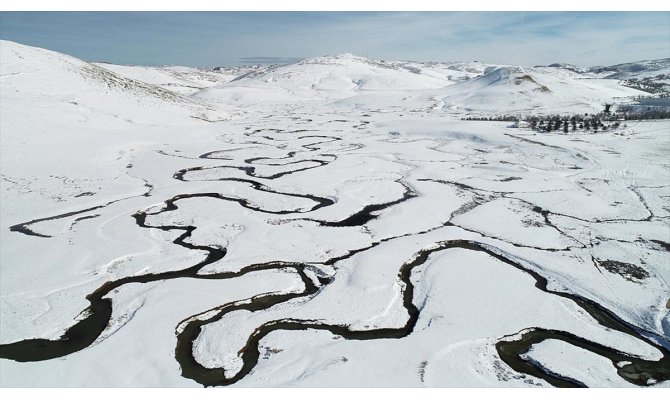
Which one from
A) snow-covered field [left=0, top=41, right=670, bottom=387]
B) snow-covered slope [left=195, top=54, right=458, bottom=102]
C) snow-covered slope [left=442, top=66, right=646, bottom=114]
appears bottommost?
snow-covered field [left=0, top=41, right=670, bottom=387]

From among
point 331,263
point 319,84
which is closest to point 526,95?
point 331,263

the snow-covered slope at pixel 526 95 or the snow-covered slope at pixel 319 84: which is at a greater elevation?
the snow-covered slope at pixel 319 84

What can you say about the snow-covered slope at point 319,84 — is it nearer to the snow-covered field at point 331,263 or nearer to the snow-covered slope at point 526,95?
the snow-covered slope at point 526,95

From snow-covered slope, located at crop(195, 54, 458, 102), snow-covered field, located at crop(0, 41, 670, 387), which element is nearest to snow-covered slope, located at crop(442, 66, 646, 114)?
snow-covered field, located at crop(0, 41, 670, 387)

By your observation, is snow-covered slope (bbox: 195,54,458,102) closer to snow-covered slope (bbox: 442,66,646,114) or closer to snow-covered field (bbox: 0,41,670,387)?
snow-covered slope (bbox: 442,66,646,114)

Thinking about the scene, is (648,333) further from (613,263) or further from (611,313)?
(613,263)

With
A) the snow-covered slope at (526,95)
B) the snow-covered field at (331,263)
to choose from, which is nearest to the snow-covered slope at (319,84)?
the snow-covered slope at (526,95)

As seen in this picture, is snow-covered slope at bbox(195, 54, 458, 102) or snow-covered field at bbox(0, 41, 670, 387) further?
snow-covered slope at bbox(195, 54, 458, 102)

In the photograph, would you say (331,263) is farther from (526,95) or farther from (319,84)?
(319,84)
